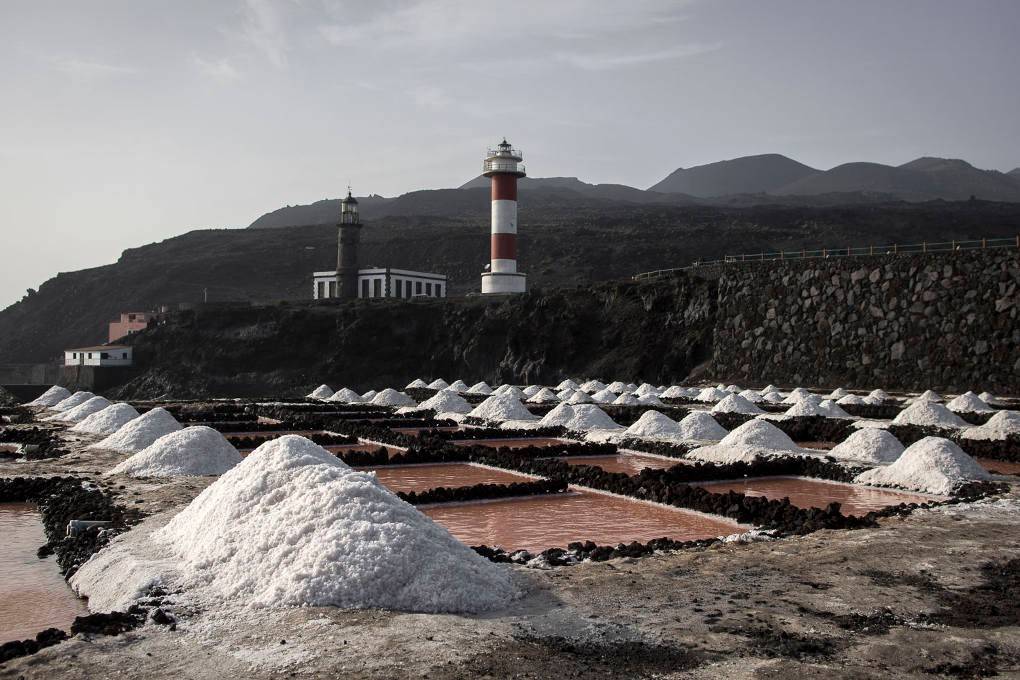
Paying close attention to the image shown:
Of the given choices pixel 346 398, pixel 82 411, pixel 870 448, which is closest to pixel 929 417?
pixel 870 448

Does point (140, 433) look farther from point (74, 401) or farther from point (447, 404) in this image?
point (74, 401)

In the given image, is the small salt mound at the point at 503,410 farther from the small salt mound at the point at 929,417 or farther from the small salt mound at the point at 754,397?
the small salt mound at the point at 929,417

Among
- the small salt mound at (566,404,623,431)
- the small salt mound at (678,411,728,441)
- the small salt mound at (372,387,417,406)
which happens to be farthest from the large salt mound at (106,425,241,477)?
the small salt mound at (372,387,417,406)

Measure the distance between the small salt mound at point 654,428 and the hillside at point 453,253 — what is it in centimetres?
6496

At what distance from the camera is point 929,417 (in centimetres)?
2278

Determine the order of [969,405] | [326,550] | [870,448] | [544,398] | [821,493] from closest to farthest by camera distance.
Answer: [326,550], [821,493], [870,448], [969,405], [544,398]

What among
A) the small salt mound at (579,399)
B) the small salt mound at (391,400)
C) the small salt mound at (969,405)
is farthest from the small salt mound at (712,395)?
the small salt mound at (391,400)

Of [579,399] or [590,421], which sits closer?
[590,421]

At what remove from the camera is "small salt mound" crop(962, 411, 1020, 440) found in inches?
802

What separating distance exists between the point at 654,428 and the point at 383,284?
50367 mm

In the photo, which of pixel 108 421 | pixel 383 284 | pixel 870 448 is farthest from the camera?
pixel 383 284

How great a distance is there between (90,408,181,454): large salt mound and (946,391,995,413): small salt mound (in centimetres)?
2244

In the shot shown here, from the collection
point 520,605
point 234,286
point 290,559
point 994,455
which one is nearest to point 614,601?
point 520,605

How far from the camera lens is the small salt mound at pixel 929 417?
22.5 metres
